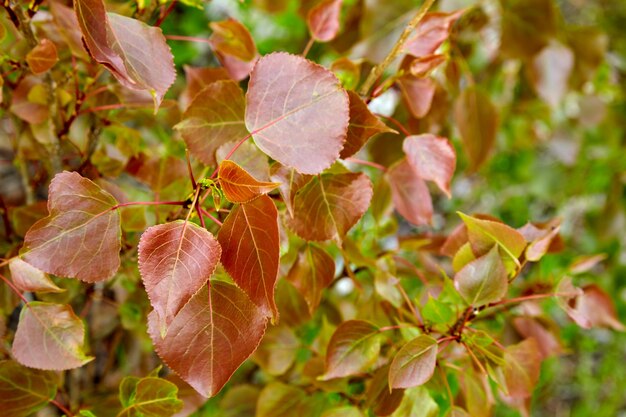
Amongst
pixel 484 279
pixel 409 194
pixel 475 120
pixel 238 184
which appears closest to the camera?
pixel 238 184

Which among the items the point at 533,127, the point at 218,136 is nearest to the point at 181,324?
the point at 218,136

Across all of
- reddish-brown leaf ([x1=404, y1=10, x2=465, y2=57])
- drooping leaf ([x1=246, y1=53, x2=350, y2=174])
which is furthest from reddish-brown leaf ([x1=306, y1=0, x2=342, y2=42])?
drooping leaf ([x1=246, y1=53, x2=350, y2=174])

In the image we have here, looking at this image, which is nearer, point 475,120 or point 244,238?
point 244,238

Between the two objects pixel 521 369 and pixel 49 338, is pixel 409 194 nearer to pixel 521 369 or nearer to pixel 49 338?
pixel 521 369

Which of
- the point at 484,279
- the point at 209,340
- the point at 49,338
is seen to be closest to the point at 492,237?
the point at 484,279

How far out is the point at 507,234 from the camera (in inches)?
20.6

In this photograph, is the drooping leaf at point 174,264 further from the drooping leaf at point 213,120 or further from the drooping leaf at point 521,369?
the drooping leaf at point 521,369

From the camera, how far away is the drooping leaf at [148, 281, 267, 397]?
447 mm

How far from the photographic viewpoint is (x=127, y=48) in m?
0.44

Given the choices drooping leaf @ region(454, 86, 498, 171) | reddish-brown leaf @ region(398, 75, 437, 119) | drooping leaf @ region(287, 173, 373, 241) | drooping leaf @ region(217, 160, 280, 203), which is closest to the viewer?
drooping leaf @ region(217, 160, 280, 203)

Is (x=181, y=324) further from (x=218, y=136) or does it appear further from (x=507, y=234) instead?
(x=507, y=234)

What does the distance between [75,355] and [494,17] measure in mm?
1055

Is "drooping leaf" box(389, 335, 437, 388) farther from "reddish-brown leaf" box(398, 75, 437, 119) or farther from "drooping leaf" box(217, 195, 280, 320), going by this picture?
"reddish-brown leaf" box(398, 75, 437, 119)

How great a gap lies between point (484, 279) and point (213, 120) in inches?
10.4
